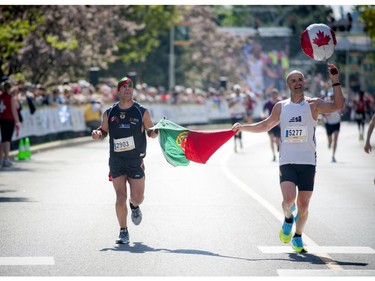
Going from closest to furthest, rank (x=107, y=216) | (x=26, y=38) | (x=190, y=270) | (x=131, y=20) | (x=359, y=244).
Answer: (x=190, y=270), (x=359, y=244), (x=107, y=216), (x=26, y=38), (x=131, y=20)

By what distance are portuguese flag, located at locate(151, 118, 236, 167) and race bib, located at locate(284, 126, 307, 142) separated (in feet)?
4.45

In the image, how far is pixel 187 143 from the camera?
40.8ft

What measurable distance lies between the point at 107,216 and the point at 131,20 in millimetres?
54035

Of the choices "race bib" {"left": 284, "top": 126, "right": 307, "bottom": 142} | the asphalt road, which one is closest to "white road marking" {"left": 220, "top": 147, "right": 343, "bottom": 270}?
the asphalt road

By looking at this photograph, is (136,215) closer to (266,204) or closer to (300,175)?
(300,175)

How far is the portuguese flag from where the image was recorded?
12.3 metres

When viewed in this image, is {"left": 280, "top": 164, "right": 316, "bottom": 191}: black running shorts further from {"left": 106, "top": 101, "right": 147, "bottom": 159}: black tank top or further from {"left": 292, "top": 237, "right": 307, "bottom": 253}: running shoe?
{"left": 106, "top": 101, "right": 147, "bottom": 159}: black tank top

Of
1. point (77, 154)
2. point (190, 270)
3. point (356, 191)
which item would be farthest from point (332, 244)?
point (77, 154)

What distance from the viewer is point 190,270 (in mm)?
9594

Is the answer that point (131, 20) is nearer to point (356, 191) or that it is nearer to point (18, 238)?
point (356, 191)

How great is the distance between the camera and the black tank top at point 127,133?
11859mm

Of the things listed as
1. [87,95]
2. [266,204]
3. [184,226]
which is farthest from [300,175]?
[87,95]

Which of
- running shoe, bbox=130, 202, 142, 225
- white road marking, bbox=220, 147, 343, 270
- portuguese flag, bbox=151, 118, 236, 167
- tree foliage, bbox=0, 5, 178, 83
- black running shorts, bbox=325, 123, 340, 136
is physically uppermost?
tree foliage, bbox=0, 5, 178, 83

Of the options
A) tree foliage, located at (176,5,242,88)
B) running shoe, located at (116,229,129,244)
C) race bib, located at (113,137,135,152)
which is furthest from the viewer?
tree foliage, located at (176,5,242,88)
